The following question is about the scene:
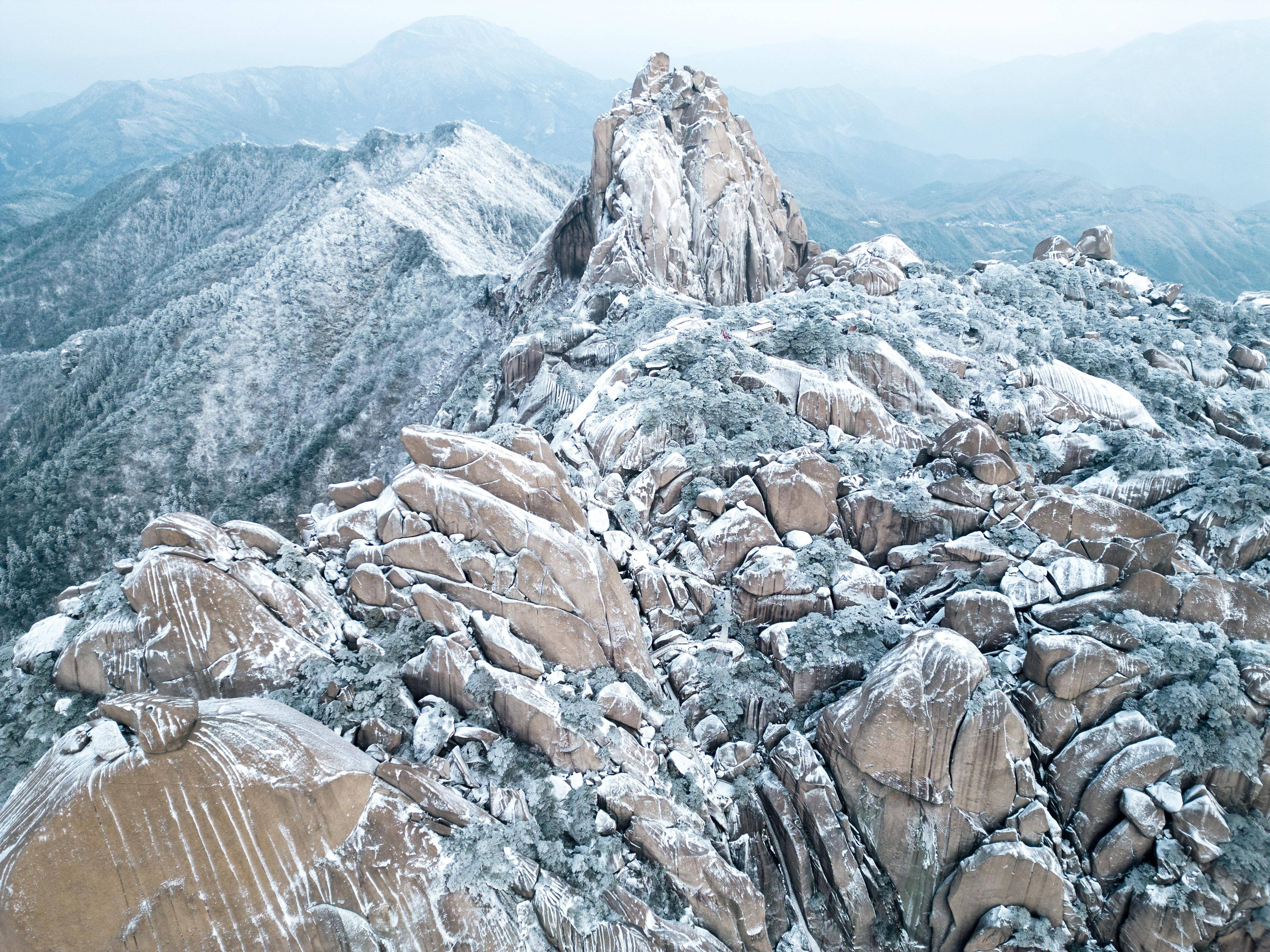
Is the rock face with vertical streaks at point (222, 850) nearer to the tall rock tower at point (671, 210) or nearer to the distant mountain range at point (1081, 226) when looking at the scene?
the tall rock tower at point (671, 210)

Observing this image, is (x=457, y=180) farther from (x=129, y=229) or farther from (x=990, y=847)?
(x=990, y=847)

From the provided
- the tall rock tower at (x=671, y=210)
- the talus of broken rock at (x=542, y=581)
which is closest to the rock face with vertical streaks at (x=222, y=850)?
the talus of broken rock at (x=542, y=581)

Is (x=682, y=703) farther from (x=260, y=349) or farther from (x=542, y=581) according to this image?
(x=260, y=349)

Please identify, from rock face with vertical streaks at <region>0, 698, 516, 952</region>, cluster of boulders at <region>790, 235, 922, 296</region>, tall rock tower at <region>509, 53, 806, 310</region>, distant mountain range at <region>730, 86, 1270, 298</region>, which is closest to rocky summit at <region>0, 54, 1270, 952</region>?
rock face with vertical streaks at <region>0, 698, 516, 952</region>

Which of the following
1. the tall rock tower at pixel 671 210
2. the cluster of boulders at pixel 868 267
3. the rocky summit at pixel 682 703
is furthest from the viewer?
the tall rock tower at pixel 671 210

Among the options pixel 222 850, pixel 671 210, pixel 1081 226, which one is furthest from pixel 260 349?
pixel 1081 226

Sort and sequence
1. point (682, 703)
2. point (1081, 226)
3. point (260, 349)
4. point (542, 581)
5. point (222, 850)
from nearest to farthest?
point (222, 850)
point (542, 581)
point (682, 703)
point (260, 349)
point (1081, 226)
